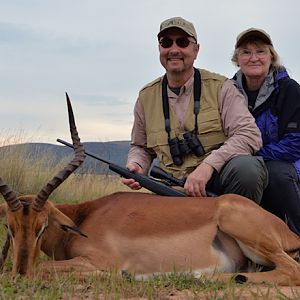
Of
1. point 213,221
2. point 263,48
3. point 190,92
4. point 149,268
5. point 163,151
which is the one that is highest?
point 263,48

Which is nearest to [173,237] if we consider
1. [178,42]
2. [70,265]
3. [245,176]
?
[70,265]

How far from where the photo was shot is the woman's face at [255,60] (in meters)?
6.63

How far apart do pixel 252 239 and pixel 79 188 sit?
28.2 ft

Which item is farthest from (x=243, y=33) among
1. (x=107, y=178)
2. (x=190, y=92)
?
(x=107, y=178)

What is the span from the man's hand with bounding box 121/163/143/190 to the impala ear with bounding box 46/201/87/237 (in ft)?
3.74

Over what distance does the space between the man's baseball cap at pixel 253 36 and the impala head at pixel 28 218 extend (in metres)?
2.35

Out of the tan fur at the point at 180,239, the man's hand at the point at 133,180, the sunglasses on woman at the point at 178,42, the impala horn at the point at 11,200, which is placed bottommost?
the tan fur at the point at 180,239

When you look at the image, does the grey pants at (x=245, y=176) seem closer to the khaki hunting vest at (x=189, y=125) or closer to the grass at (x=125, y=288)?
the khaki hunting vest at (x=189, y=125)

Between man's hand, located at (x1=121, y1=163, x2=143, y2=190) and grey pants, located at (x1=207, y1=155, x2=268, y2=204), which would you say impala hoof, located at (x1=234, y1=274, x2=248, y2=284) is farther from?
man's hand, located at (x1=121, y1=163, x2=143, y2=190)

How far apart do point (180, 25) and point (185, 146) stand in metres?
1.25

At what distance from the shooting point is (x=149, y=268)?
5422 millimetres

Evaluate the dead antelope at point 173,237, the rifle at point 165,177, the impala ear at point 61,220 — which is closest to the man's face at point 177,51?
the rifle at point 165,177

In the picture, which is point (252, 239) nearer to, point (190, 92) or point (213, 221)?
point (213, 221)

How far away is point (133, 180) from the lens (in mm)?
6508
